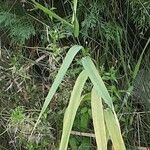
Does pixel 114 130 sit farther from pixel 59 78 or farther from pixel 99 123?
pixel 59 78

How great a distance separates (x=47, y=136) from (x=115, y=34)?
40 centimetres

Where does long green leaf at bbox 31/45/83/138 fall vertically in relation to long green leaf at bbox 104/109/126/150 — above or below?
above

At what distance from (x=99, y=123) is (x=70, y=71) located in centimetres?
34

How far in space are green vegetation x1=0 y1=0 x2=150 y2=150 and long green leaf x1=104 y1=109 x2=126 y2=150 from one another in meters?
0.11

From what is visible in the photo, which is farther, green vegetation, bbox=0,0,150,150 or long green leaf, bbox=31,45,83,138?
green vegetation, bbox=0,0,150,150

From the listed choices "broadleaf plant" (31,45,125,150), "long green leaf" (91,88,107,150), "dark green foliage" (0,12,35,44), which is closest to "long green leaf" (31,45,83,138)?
"broadleaf plant" (31,45,125,150)

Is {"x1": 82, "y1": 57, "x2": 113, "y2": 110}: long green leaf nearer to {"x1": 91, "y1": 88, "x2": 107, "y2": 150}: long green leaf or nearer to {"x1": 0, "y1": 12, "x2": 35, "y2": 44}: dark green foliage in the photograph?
{"x1": 91, "y1": 88, "x2": 107, "y2": 150}: long green leaf

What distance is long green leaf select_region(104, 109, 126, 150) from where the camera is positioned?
1088mm

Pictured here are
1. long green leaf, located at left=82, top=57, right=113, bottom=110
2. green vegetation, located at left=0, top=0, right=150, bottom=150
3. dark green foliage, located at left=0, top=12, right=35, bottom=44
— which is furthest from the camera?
dark green foliage, located at left=0, top=12, right=35, bottom=44

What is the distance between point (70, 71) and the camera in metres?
1.41

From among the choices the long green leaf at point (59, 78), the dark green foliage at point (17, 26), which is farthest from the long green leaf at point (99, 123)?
the dark green foliage at point (17, 26)

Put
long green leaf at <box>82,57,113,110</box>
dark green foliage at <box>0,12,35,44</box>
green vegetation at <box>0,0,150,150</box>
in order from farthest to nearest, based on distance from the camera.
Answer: dark green foliage at <box>0,12,35,44</box>, green vegetation at <box>0,0,150,150</box>, long green leaf at <box>82,57,113,110</box>

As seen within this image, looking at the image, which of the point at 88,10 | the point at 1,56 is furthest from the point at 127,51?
the point at 1,56

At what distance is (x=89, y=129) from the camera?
1398mm
